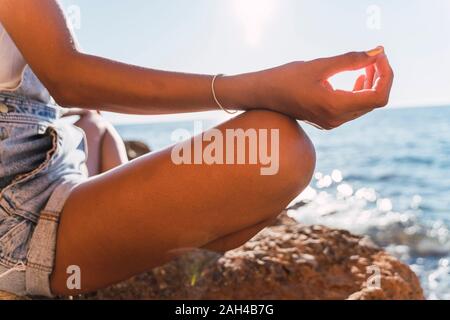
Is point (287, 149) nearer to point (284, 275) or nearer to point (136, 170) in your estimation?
point (136, 170)

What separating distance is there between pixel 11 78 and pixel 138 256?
461 mm

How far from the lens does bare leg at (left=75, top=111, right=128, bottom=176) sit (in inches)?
64.2

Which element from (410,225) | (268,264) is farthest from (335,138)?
(268,264)

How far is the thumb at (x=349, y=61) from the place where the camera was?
0.98m

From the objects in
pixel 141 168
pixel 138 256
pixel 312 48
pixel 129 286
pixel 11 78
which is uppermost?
pixel 312 48

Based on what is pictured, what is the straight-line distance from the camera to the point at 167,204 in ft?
3.43

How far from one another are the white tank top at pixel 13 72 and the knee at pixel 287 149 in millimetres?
497

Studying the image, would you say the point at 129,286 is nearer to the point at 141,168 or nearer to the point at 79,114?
the point at 79,114

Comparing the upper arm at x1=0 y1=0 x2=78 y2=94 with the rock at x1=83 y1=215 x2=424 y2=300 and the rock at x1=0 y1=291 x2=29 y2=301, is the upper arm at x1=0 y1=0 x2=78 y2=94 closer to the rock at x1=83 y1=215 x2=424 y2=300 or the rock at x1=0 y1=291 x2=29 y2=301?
the rock at x1=0 y1=291 x2=29 y2=301

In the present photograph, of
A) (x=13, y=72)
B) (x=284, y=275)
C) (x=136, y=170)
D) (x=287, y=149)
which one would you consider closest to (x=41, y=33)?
(x=13, y=72)

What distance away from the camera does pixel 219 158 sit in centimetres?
104

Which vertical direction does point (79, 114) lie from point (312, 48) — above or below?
below

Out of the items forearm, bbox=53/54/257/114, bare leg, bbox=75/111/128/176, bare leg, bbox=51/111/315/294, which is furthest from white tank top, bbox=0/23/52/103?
bare leg, bbox=75/111/128/176

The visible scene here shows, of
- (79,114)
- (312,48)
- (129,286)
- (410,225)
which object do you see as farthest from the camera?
(410,225)
